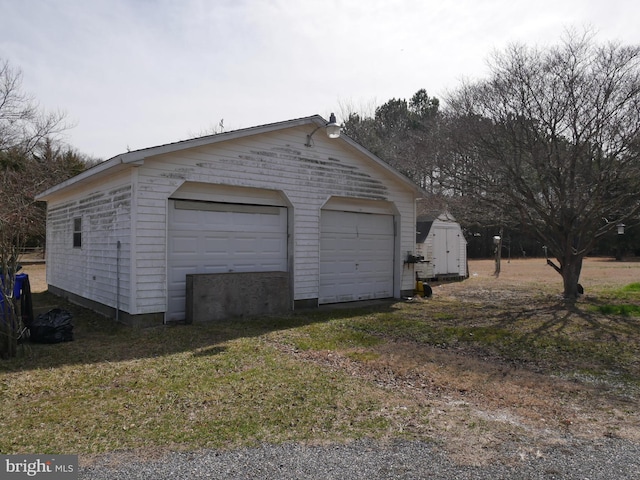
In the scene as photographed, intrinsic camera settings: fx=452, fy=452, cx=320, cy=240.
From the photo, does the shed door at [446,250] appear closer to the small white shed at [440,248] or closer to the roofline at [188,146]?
Result: the small white shed at [440,248]

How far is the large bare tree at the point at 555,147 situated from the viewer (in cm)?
1073

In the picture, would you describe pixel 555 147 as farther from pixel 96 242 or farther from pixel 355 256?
pixel 96 242

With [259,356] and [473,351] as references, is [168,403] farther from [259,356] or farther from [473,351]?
[473,351]

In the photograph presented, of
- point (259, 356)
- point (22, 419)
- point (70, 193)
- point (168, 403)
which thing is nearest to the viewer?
point (22, 419)

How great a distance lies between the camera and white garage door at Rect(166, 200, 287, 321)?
27.5 ft

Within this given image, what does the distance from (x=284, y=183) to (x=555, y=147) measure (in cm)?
704

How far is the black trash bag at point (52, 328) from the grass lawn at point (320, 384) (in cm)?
21

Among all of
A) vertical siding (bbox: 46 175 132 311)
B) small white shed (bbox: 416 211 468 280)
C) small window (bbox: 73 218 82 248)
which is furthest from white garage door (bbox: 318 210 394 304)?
small white shed (bbox: 416 211 468 280)

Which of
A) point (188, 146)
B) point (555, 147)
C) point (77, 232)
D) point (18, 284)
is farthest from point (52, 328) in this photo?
point (555, 147)

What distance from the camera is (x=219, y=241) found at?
29.3 ft

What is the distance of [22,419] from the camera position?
3824 mm

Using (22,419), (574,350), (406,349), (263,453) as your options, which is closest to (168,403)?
(22,419)

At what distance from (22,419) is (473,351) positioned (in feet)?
18.2

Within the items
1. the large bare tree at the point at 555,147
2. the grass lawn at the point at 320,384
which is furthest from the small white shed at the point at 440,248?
the grass lawn at the point at 320,384
